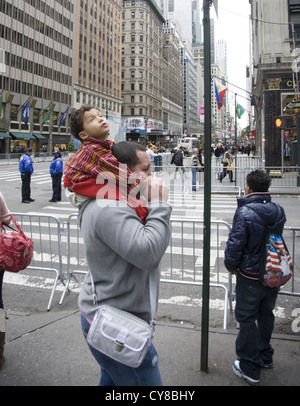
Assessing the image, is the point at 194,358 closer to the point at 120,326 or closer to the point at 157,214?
the point at 120,326

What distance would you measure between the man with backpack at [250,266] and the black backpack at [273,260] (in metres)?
0.02

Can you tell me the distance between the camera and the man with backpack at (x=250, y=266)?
9.90 ft

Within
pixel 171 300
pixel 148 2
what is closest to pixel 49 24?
pixel 148 2

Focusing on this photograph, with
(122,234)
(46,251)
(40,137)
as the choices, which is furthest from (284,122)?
(40,137)

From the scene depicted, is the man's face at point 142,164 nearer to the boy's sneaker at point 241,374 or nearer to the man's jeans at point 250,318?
the man's jeans at point 250,318

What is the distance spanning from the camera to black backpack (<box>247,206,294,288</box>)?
2973 mm

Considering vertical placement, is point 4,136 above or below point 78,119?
above

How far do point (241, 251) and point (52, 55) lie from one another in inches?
2792

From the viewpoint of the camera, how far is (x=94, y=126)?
2.07 meters

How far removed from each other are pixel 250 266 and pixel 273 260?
195mm

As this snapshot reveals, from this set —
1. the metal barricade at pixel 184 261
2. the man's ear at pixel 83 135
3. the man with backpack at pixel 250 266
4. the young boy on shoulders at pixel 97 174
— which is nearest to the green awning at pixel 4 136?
the metal barricade at pixel 184 261

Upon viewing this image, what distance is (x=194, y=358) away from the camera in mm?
3367

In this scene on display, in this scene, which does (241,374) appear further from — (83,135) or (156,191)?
(83,135)

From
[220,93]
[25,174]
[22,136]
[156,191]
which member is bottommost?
[156,191]
